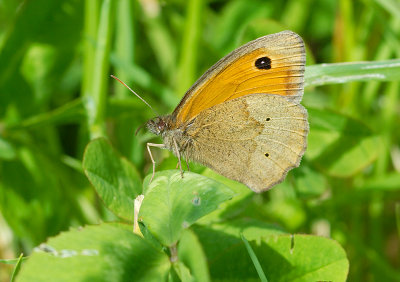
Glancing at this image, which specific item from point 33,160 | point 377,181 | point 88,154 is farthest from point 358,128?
point 33,160

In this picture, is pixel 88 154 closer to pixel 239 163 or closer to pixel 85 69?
pixel 239 163

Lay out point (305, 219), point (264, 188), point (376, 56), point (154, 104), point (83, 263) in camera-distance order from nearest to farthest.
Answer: point (83, 263) → point (264, 188) → point (305, 219) → point (376, 56) → point (154, 104)

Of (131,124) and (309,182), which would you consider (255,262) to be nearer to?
(309,182)

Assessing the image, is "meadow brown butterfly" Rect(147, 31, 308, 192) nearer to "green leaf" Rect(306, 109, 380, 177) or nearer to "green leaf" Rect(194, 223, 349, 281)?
"green leaf" Rect(306, 109, 380, 177)

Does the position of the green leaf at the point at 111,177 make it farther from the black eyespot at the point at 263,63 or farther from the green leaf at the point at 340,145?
the green leaf at the point at 340,145

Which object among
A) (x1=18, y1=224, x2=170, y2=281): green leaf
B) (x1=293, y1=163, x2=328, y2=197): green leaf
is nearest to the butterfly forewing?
(x1=293, y1=163, x2=328, y2=197): green leaf
